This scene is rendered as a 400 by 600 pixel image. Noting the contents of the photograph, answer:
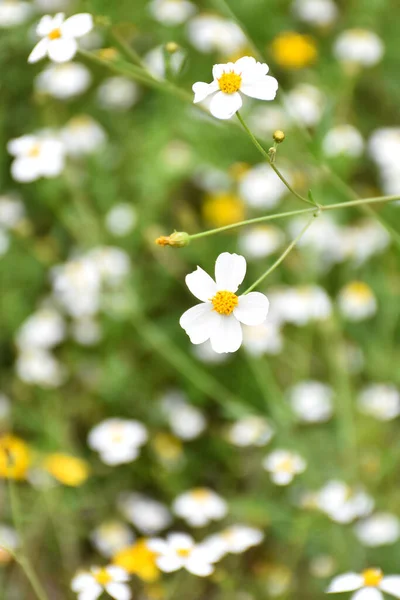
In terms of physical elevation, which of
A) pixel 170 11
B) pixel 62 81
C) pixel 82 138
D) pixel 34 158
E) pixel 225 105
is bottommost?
pixel 225 105

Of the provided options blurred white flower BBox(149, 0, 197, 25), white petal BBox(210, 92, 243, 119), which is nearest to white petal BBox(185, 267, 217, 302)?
white petal BBox(210, 92, 243, 119)

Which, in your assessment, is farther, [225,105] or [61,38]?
[61,38]

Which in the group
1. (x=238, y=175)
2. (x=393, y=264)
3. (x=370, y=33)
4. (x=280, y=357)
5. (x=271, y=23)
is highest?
(x=271, y=23)

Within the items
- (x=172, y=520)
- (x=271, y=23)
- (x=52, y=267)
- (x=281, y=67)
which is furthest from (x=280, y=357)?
(x=271, y=23)

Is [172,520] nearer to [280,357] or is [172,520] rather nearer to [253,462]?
[253,462]

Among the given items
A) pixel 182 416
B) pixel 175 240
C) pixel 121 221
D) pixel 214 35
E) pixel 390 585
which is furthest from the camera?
pixel 214 35

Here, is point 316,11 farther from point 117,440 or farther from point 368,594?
point 368,594

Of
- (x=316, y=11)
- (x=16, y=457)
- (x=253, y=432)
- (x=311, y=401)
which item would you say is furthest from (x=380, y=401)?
(x=316, y=11)
